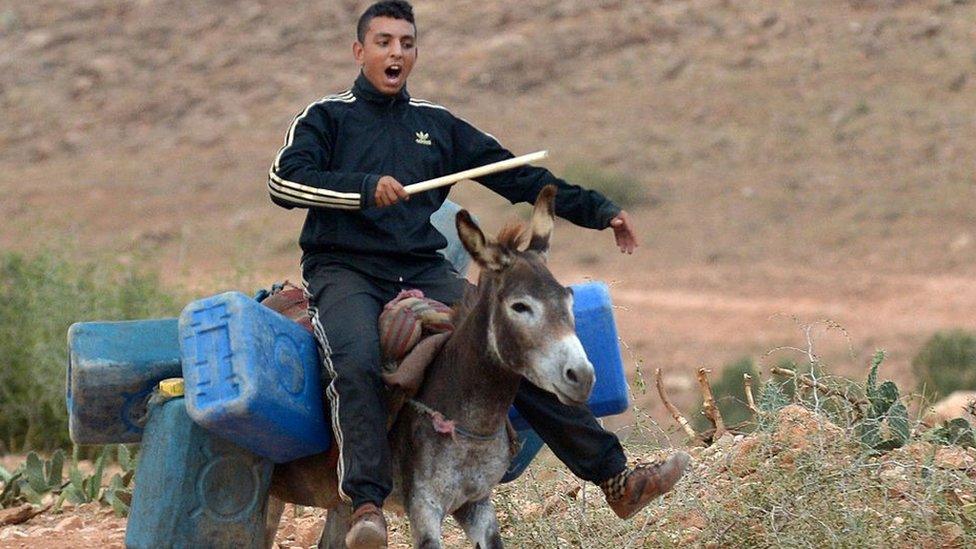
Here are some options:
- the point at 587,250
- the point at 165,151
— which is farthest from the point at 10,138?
the point at 587,250

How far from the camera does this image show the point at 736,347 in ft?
70.2

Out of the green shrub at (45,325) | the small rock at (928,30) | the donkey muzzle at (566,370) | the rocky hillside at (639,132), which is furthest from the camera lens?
the small rock at (928,30)

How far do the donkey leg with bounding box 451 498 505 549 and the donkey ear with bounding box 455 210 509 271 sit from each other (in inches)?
36.9

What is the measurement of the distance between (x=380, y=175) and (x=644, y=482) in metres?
1.39

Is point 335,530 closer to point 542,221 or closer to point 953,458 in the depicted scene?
point 542,221

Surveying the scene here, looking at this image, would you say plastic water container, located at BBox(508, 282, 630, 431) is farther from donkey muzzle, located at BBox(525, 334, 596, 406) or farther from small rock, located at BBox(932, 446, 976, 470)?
small rock, located at BBox(932, 446, 976, 470)

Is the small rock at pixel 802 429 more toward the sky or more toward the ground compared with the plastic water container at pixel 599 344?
more toward the ground

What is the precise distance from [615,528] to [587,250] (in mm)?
18805

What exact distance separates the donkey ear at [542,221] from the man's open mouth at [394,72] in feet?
3.04

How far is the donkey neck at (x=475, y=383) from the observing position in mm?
5691

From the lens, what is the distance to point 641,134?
98.5 ft

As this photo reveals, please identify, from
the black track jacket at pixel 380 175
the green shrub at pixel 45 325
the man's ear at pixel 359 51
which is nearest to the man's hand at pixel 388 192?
the black track jacket at pixel 380 175

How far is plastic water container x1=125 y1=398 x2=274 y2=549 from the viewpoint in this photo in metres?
6.05

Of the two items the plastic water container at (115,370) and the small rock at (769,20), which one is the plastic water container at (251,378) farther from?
the small rock at (769,20)
